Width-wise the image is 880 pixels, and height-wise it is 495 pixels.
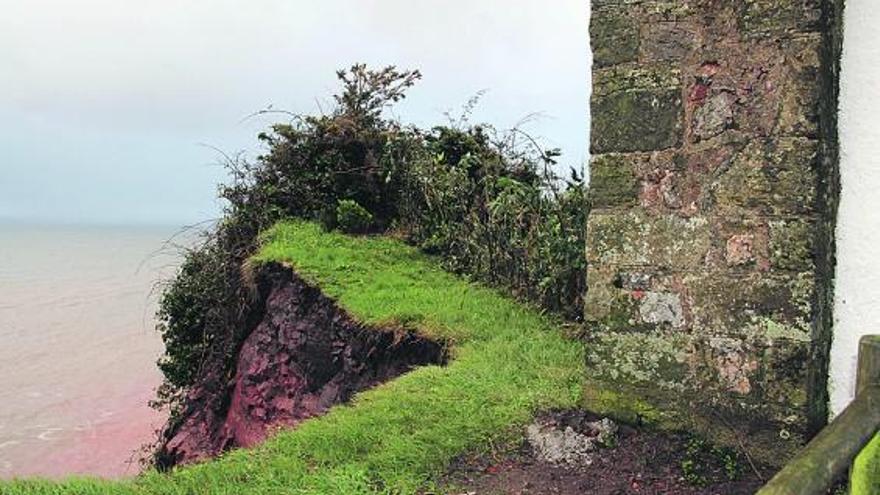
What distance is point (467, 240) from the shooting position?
356 inches

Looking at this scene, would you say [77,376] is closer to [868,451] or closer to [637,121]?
[637,121]

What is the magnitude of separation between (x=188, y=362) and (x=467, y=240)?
4.79 metres

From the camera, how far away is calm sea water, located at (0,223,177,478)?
18672mm

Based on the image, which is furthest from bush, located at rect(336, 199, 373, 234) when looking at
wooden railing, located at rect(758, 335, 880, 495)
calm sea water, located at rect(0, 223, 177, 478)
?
wooden railing, located at rect(758, 335, 880, 495)

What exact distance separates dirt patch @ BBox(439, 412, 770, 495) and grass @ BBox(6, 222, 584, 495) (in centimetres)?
21

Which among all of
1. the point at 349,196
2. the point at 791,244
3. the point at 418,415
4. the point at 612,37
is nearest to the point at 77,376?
the point at 349,196

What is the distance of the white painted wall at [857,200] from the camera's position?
380 centimetres

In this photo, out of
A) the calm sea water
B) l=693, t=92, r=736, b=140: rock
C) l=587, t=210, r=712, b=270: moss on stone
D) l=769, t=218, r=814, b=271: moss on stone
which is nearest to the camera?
l=769, t=218, r=814, b=271: moss on stone

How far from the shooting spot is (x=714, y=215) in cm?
398

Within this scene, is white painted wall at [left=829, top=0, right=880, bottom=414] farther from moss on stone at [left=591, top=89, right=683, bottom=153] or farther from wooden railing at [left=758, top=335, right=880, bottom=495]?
wooden railing at [left=758, top=335, right=880, bottom=495]

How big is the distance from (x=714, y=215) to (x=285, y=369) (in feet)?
19.8

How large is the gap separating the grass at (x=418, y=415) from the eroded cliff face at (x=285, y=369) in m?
0.29

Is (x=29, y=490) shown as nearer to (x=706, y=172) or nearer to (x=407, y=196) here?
(x=706, y=172)

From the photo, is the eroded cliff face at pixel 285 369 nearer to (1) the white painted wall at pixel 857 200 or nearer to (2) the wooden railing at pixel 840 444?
(1) the white painted wall at pixel 857 200
